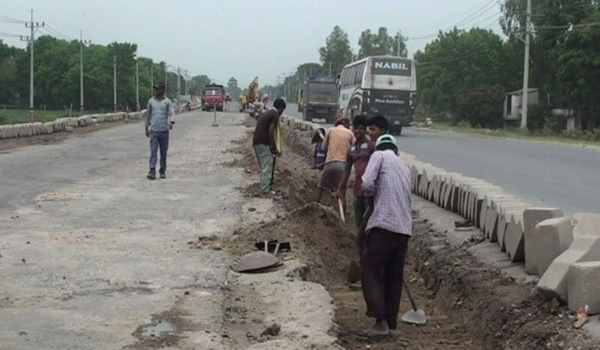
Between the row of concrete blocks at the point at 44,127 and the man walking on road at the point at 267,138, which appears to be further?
the row of concrete blocks at the point at 44,127

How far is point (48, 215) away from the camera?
10344 mm

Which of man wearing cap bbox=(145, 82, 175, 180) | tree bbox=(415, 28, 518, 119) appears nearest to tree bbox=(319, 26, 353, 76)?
tree bbox=(415, 28, 518, 119)

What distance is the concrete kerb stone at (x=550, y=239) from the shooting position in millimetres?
6668

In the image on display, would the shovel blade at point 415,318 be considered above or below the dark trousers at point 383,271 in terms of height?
below

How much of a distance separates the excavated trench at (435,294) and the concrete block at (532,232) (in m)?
0.23

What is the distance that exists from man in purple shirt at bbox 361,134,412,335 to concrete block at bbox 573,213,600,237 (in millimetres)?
1651

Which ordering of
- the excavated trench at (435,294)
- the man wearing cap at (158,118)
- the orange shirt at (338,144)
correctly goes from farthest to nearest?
1. the man wearing cap at (158,118)
2. the orange shirt at (338,144)
3. the excavated trench at (435,294)

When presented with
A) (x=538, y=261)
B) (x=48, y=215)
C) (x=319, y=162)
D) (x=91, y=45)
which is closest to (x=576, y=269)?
(x=538, y=261)

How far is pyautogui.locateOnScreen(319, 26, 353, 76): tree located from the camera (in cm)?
12850

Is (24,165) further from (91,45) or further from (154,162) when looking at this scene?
(91,45)

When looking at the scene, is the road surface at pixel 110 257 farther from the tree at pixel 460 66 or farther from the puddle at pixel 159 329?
the tree at pixel 460 66

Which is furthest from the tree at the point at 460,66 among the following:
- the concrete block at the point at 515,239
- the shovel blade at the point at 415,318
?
the shovel blade at the point at 415,318

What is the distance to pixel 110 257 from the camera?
788 centimetres

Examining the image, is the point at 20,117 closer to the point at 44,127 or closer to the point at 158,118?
the point at 44,127
